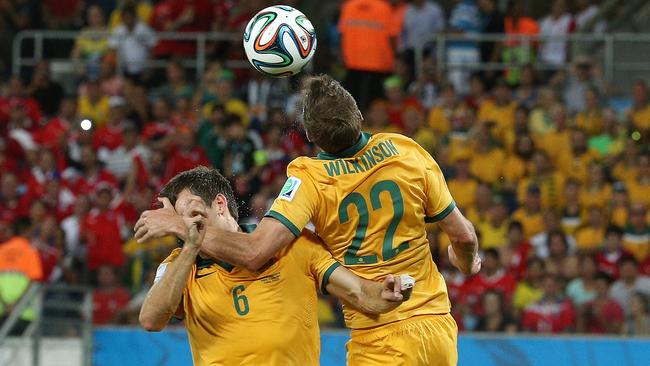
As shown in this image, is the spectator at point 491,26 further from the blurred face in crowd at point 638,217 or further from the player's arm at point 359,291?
the player's arm at point 359,291

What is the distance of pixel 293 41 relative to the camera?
617 cm

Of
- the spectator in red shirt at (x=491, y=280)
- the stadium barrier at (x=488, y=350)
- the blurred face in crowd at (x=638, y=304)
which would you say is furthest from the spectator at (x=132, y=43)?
the blurred face in crowd at (x=638, y=304)

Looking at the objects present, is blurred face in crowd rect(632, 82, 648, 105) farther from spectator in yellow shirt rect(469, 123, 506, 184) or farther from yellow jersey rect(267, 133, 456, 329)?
yellow jersey rect(267, 133, 456, 329)

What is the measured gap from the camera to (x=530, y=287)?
10.5 meters

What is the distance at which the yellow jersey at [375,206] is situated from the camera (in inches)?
200

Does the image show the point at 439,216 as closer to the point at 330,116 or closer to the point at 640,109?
the point at 330,116

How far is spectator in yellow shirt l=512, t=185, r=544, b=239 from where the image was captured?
38.8 feet

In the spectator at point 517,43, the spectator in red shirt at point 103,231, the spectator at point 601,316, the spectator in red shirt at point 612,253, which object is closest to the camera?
the spectator at point 601,316

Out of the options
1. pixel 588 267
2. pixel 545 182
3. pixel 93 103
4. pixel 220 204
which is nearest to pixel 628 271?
pixel 588 267

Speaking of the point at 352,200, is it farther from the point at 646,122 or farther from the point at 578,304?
the point at 646,122

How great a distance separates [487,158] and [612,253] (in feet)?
7.00

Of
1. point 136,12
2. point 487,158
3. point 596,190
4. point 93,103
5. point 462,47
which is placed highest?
point 136,12

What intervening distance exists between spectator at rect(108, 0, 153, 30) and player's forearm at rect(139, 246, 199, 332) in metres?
11.9

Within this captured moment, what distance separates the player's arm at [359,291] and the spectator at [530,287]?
531 cm
